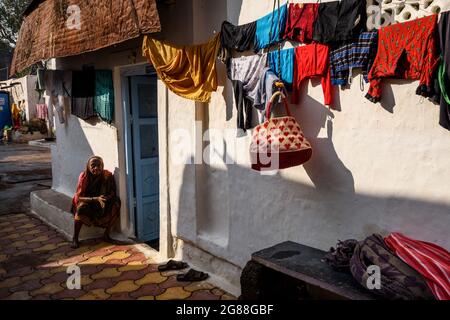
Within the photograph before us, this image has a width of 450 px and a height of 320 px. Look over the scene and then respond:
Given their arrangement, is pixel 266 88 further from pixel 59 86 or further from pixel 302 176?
pixel 59 86

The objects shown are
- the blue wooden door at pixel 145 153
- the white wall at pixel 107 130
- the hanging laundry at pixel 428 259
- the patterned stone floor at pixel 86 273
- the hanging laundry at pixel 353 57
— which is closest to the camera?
the hanging laundry at pixel 428 259

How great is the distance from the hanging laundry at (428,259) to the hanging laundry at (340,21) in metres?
1.48

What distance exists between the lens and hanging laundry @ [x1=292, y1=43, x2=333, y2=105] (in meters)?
2.99

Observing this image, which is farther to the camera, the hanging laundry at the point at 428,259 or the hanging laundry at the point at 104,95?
the hanging laundry at the point at 104,95

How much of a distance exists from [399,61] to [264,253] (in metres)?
1.76

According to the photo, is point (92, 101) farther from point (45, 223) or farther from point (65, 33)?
point (45, 223)

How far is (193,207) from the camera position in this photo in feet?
15.1

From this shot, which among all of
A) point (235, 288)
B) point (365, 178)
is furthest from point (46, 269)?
point (365, 178)

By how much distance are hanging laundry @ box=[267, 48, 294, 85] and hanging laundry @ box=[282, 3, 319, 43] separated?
5.1 inches

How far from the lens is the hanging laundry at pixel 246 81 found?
3.50 m

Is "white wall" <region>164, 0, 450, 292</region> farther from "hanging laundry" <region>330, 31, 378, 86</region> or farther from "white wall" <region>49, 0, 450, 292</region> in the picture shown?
"hanging laundry" <region>330, 31, 378, 86</region>

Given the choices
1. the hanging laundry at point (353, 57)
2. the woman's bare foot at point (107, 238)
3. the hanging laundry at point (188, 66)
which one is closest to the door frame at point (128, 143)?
the woman's bare foot at point (107, 238)

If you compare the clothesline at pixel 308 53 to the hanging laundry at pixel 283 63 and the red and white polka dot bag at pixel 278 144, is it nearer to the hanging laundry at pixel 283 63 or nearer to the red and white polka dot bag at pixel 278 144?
the hanging laundry at pixel 283 63

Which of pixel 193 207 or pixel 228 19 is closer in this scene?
pixel 228 19
